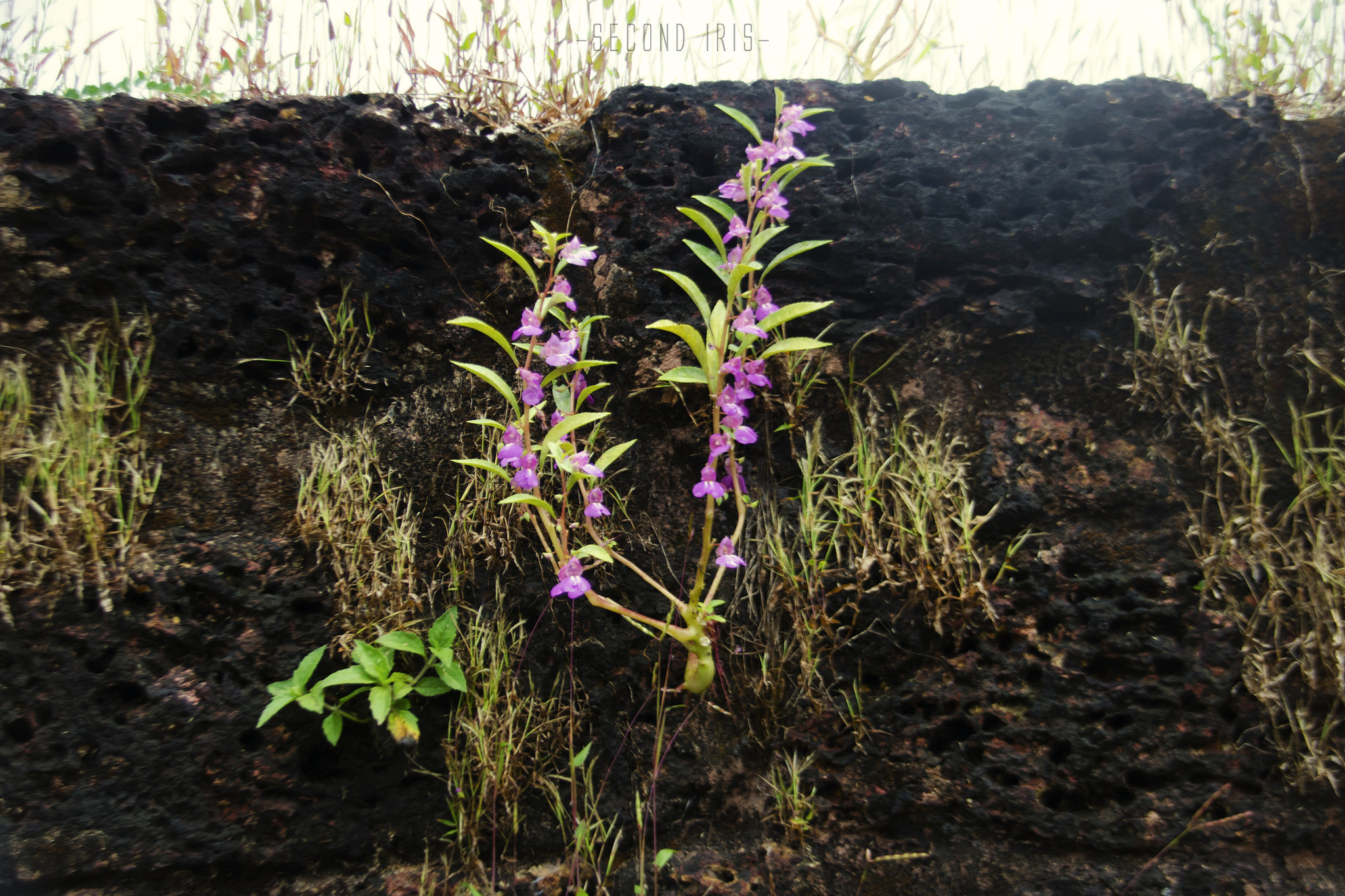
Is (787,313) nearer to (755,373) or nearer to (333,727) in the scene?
(755,373)

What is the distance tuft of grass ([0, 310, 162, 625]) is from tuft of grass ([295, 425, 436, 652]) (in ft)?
1.66

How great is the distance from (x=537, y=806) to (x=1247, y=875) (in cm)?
207

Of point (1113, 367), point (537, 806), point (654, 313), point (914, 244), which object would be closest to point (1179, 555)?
point (1113, 367)

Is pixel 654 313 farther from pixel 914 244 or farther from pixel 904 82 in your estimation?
pixel 904 82

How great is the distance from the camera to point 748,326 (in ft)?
6.21

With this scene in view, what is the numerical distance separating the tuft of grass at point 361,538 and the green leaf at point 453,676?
0.80 ft

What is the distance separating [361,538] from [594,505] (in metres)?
0.84

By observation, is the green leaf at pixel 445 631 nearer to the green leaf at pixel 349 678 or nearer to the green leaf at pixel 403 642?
the green leaf at pixel 403 642

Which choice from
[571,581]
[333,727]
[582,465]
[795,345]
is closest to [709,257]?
[795,345]

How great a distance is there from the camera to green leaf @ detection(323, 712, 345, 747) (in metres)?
1.81

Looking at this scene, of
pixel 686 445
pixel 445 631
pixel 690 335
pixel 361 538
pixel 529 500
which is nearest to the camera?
pixel 529 500

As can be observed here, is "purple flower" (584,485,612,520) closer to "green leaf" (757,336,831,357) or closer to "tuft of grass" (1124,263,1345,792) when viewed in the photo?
"green leaf" (757,336,831,357)

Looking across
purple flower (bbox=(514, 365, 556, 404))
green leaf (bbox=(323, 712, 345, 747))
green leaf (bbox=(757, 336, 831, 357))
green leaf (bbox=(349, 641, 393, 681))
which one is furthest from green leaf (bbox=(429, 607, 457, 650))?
green leaf (bbox=(757, 336, 831, 357))

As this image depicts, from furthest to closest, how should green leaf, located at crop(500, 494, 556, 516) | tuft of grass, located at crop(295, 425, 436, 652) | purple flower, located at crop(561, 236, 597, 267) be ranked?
1. tuft of grass, located at crop(295, 425, 436, 652)
2. purple flower, located at crop(561, 236, 597, 267)
3. green leaf, located at crop(500, 494, 556, 516)
